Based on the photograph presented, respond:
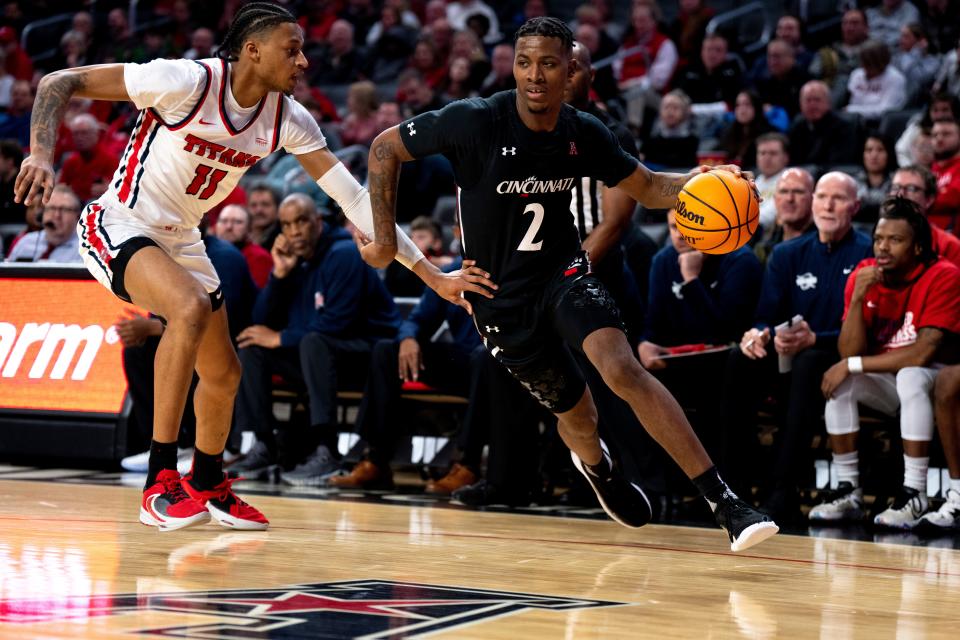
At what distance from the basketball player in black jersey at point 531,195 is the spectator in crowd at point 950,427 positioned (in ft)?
7.36

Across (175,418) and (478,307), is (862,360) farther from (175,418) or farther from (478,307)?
(175,418)

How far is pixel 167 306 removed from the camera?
191 inches

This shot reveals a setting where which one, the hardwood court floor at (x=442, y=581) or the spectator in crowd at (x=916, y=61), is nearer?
the hardwood court floor at (x=442, y=581)

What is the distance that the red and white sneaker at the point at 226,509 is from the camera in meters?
5.30

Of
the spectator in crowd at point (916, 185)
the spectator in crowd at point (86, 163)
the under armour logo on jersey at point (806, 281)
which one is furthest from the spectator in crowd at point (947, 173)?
the spectator in crowd at point (86, 163)

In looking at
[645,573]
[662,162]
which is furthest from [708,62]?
[645,573]

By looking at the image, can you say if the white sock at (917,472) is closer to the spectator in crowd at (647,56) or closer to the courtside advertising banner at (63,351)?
the courtside advertising banner at (63,351)

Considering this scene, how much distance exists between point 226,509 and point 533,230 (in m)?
1.75

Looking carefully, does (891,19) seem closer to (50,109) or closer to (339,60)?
(339,60)

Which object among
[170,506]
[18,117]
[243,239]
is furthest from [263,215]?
[18,117]

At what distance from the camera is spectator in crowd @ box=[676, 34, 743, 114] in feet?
40.0

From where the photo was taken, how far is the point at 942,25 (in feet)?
38.7

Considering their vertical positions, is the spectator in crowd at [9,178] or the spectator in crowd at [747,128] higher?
the spectator in crowd at [747,128]

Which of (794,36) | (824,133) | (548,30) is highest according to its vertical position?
(794,36)
